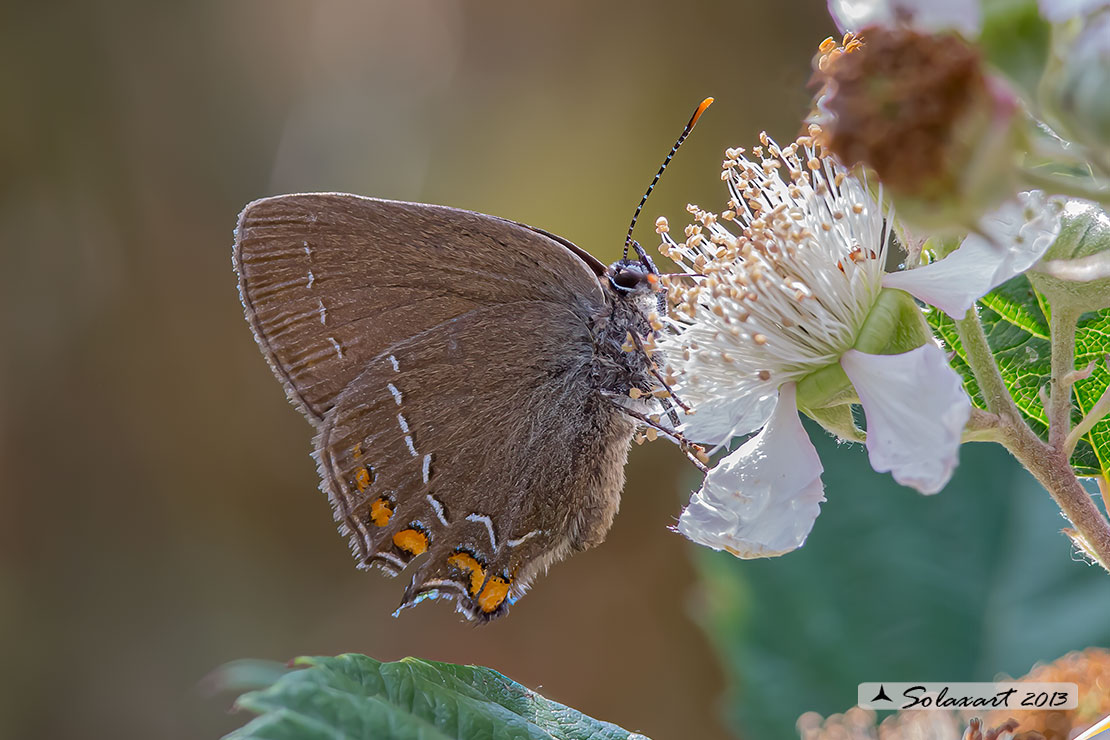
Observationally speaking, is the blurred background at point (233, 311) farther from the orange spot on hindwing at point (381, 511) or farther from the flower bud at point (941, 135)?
the flower bud at point (941, 135)

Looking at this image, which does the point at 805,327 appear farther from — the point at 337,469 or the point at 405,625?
the point at 405,625

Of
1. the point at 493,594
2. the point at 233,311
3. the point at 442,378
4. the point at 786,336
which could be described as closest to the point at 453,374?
the point at 442,378

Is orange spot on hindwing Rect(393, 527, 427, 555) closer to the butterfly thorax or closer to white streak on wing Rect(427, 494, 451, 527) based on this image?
white streak on wing Rect(427, 494, 451, 527)

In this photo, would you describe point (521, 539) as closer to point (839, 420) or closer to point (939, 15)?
point (839, 420)

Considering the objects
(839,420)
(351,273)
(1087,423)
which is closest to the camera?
(1087,423)

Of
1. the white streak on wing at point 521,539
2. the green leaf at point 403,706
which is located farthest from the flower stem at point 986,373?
the white streak on wing at point 521,539

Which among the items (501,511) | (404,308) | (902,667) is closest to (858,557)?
(902,667)

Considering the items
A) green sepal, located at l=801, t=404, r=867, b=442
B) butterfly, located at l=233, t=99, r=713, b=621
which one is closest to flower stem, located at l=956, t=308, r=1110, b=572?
A: green sepal, located at l=801, t=404, r=867, b=442
